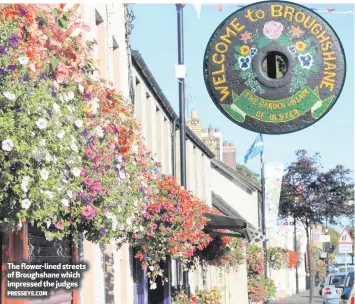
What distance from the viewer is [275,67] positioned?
8133mm

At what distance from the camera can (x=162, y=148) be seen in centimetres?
2356

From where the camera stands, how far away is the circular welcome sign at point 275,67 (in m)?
8.03

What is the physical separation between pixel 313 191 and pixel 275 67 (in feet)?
113

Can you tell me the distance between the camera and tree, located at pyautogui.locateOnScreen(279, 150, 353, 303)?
4194 cm

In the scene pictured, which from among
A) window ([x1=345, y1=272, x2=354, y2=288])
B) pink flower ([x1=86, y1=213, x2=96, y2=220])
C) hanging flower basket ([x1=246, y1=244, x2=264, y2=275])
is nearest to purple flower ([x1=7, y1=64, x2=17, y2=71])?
pink flower ([x1=86, y1=213, x2=96, y2=220])

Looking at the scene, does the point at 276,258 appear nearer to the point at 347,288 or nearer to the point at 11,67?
the point at 347,288

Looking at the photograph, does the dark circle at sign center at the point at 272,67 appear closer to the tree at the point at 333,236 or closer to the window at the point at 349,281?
the window at the point at 349,281

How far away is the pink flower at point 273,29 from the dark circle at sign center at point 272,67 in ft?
0.28

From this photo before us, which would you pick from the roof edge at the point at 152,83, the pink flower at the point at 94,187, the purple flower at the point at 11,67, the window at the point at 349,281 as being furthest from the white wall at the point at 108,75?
the window at the point at 349,281

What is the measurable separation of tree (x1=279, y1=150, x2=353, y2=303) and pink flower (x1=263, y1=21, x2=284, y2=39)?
111 feet

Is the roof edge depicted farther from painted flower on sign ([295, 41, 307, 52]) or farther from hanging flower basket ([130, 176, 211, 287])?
painted flower on sign ([295, 41, 307, 52])

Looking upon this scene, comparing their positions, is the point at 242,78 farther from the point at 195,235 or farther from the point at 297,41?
the point at 195,235

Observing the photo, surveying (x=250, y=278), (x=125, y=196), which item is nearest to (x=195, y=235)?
(x=125, y=196)

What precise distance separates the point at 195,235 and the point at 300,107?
21.0 ft
